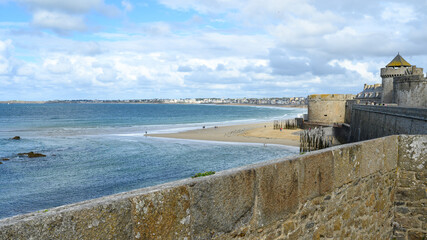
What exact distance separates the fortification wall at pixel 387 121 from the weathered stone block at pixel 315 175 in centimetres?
1021

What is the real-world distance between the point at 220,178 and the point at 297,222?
1.37m

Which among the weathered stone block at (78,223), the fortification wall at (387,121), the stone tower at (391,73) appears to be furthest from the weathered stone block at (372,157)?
the stone tower at (391,73)

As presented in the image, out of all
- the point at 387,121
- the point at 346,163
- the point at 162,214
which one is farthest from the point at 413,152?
the point at 387,121

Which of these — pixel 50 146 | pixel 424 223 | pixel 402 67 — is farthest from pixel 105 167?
pixel 402 67

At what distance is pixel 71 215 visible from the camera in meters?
1.88

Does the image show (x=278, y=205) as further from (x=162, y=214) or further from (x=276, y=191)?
(x=162, y=214)

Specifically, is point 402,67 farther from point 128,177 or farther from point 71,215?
point 71,215

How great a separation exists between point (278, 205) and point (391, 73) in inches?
1614

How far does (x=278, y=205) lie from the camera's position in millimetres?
3246

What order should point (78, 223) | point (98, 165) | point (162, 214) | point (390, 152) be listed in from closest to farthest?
point (78, 223)
point (162, 214)
point (390, 152)
point (98, 165)

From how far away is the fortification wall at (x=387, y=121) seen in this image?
12.9 meters

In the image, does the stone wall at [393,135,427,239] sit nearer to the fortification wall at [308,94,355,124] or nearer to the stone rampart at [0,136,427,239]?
the stone rampart at [0,136,427,239]

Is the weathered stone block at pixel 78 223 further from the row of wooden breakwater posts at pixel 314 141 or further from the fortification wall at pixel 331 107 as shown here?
the fortification wall at pixel 331 107

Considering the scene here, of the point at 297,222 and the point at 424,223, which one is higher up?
the point at 297,222
